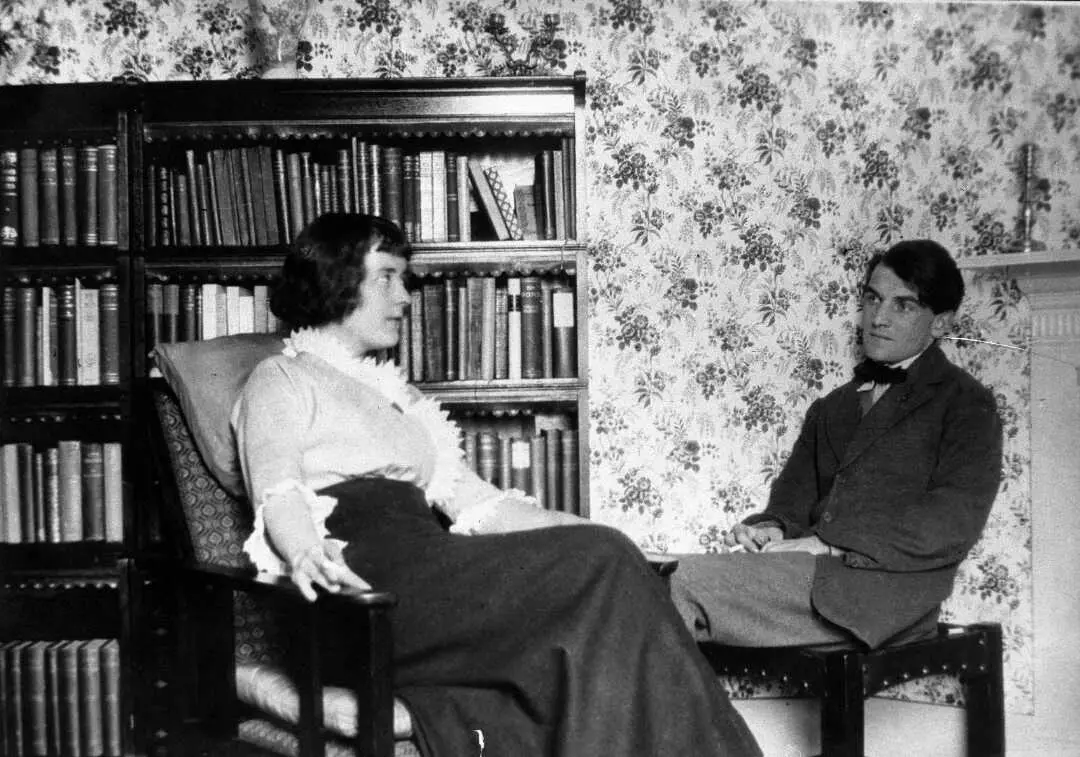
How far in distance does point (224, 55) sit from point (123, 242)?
26.6 inches

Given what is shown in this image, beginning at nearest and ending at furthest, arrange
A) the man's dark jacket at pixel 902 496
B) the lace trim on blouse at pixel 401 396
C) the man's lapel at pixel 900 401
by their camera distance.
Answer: the lace trim on blouse at pixel 401 396
the man's dark jacket at pixel 902 496
the man's lapel at pixel 900 401

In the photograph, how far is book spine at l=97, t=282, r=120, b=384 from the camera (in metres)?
2.55

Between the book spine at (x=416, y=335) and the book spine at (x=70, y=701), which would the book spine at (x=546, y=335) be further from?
the book spine at (x=70, y=701)

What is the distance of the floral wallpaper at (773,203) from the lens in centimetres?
294

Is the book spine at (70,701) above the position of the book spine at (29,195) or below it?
below

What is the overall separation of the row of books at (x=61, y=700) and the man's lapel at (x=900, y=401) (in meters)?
1.88

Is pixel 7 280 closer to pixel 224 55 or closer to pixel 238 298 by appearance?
pixel 238 298

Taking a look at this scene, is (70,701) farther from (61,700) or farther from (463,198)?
(463,198)

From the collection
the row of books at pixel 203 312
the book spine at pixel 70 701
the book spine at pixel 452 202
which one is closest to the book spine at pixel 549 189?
the book spine at pixel 452 202

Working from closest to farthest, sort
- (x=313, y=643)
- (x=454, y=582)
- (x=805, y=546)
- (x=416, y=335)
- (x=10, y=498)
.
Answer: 1. (x=313, y=643)
2. (x=454, y=582)
3. (x=805, y=546)
4. (x=10, y=498)
5. (x=416, y=335)

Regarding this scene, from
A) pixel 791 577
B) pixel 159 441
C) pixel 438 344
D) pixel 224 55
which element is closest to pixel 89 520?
pixel 159 441

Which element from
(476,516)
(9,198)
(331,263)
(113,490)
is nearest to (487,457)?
(476,516)

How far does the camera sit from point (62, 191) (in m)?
2.56

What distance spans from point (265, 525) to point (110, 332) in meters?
Answer: 1.03
